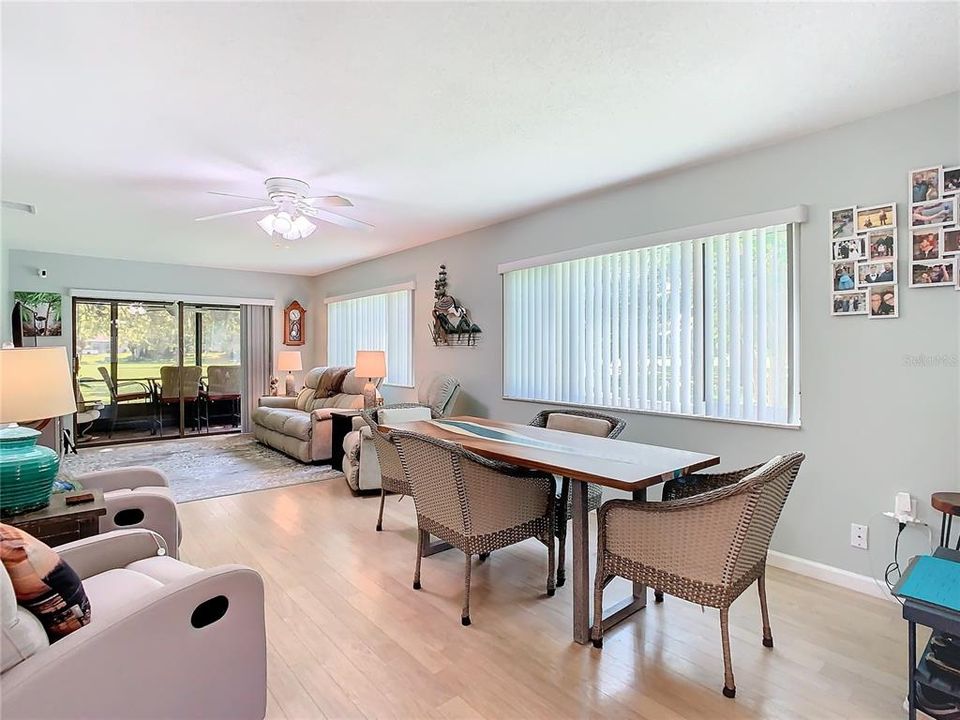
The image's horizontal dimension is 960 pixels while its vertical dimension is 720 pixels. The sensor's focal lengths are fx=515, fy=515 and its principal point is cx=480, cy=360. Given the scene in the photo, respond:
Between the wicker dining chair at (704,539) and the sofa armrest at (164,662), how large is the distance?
1.31 meters

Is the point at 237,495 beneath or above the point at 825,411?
beneath

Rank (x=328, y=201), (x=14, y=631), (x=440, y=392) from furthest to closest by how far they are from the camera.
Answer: (x=440, y=392), (x=328, y=201), (x=14, y=631)

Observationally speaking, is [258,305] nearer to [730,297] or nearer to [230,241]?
[230,241]

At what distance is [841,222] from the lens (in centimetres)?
266

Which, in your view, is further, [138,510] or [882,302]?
[882,302]

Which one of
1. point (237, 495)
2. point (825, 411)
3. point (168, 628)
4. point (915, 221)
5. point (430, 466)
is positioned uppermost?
point (915, 221)

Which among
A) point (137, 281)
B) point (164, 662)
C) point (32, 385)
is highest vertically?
point (137, 281)

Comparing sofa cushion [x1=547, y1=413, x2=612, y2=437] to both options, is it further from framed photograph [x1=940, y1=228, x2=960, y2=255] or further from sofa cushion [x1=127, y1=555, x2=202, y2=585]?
sofa cushion [x1=127, y1=555, x2=202, y2=585]

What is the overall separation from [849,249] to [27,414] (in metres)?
3.67

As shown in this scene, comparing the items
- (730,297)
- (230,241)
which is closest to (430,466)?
(730,297)

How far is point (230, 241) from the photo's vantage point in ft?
18.1

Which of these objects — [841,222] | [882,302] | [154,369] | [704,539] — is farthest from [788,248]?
[154,369]

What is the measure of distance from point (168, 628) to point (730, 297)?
3133 mm

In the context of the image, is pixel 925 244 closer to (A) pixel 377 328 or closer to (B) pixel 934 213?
(B) pixel 934 213
